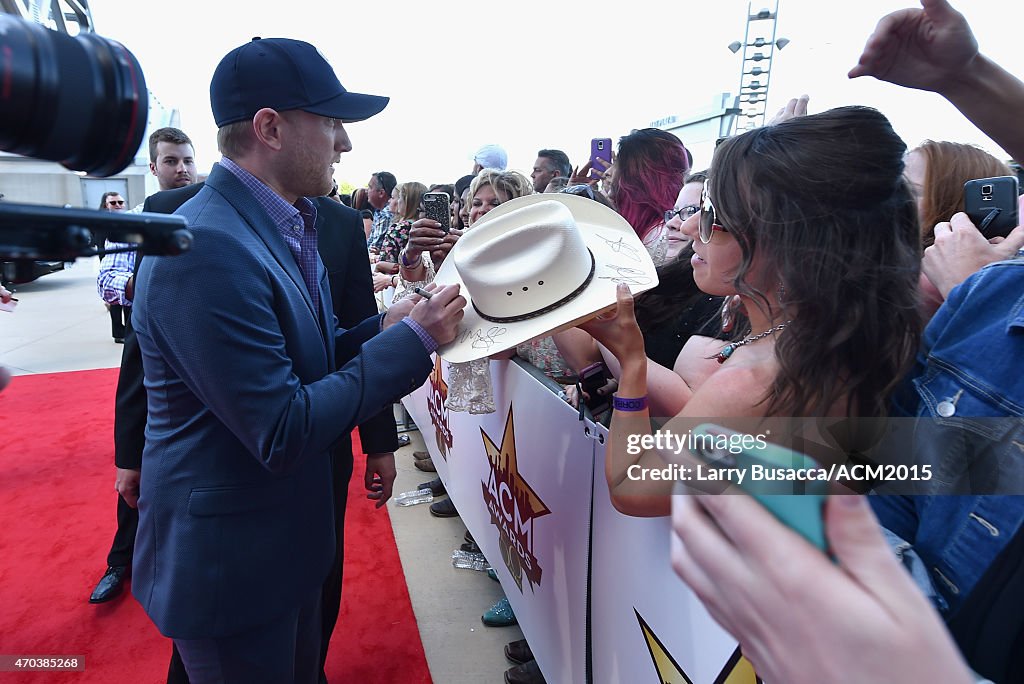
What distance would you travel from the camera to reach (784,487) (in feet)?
1.16

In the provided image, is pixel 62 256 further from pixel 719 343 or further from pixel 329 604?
pixel 329 604

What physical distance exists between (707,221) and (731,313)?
0.45m

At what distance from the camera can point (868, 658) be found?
342 millimetres

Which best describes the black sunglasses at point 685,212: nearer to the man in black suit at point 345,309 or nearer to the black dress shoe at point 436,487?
the man in black suit at point 345,309

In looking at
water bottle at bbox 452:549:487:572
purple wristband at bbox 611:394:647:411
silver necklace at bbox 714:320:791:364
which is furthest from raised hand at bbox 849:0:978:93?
water bottle at bbox 452:549:487:572

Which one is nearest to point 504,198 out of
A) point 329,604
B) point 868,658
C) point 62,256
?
point 329,604

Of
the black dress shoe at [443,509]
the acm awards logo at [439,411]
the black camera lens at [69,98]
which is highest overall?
the black camera lens at [69,98]

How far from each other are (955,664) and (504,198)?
2.86 metres

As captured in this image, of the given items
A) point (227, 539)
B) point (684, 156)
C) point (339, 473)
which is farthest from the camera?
point (684, 156)

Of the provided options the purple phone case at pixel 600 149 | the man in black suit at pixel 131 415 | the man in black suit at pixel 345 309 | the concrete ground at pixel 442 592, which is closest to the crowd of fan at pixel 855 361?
the man in black suit at pixel 345 309

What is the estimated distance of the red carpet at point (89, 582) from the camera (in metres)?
2.45

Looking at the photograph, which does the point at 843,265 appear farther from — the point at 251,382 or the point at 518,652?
the point at 518,652

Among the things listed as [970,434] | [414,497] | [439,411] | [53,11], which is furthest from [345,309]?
[53,11]

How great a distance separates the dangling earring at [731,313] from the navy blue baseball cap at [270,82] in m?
1.16
